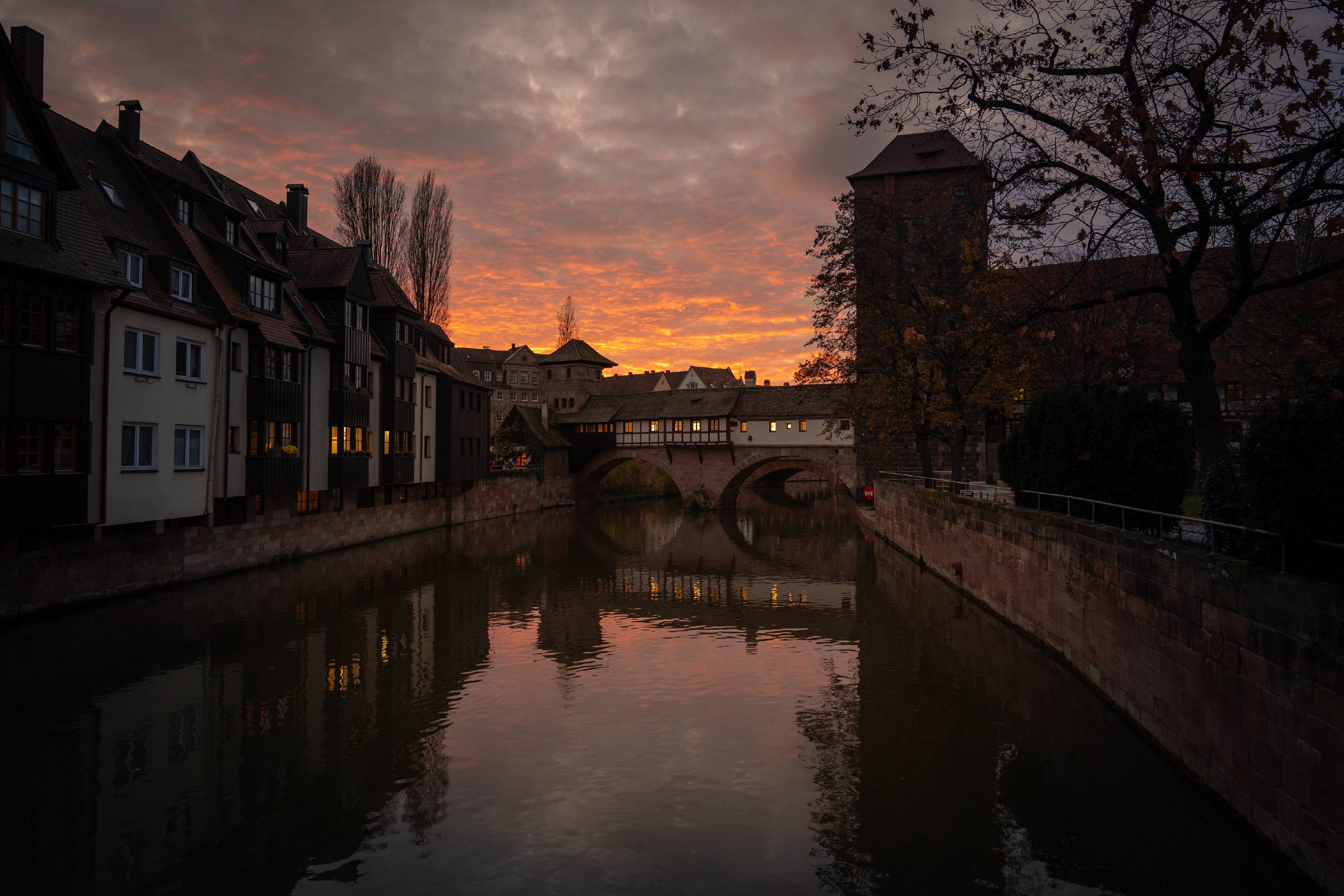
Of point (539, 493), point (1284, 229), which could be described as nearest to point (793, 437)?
point (539, 493)

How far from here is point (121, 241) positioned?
20281 millimetres

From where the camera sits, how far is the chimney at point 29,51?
793 inches

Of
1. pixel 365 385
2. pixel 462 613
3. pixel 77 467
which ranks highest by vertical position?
pixel 365 385

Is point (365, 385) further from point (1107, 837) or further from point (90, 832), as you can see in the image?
point (1107, 837)

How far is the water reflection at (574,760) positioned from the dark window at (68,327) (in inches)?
233

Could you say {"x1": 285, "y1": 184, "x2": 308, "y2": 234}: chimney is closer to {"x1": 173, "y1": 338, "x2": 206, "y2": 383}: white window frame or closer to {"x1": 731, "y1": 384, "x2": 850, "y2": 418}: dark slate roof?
{"x1": 173, "y1": 338, "x2": 206, "y2": 383}: white window frame

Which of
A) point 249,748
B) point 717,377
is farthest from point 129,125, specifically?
point 717,377

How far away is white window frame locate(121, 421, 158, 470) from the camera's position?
20.1 meters

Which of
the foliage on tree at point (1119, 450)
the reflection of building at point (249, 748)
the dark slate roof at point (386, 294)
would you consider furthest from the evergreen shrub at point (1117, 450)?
the dark slate roof at point (386, 294)

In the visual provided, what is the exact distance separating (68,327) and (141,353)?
93.2 inches

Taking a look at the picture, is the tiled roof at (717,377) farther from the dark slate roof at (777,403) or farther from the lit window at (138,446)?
the lit window at (138,446)

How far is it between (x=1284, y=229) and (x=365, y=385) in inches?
1147

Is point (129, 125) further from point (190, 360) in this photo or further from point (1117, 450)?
A: point (1117, 450)

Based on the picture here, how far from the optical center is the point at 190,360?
22453 millimetres
